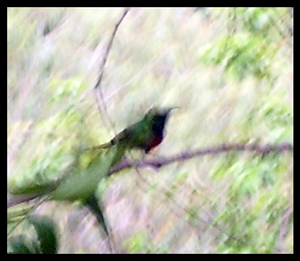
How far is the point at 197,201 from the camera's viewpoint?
5.02 ft

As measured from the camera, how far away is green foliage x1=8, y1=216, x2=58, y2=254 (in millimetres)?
729

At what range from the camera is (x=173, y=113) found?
163cm

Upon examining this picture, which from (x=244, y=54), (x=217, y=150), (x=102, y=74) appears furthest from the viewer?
(x=102, y=74)

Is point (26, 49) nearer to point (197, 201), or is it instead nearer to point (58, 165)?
point (58, 165)

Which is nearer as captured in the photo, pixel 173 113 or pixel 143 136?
pixel 143 136

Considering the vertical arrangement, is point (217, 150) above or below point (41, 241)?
above

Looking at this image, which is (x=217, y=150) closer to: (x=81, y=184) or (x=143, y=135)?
(x=143, y=135)

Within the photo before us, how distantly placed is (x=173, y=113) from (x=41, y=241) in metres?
0.96

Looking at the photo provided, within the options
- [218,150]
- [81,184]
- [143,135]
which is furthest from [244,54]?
[81,184]

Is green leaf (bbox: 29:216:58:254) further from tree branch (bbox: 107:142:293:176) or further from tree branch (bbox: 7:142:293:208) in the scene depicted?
tree branch (bbox: 107:142:293:176)

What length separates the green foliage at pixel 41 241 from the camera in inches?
28.7

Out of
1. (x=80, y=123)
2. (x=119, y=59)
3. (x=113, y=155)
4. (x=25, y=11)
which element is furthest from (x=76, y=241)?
(x=25, y=11)

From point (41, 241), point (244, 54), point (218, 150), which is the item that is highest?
point (244, 54)

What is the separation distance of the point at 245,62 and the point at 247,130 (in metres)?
0.22
